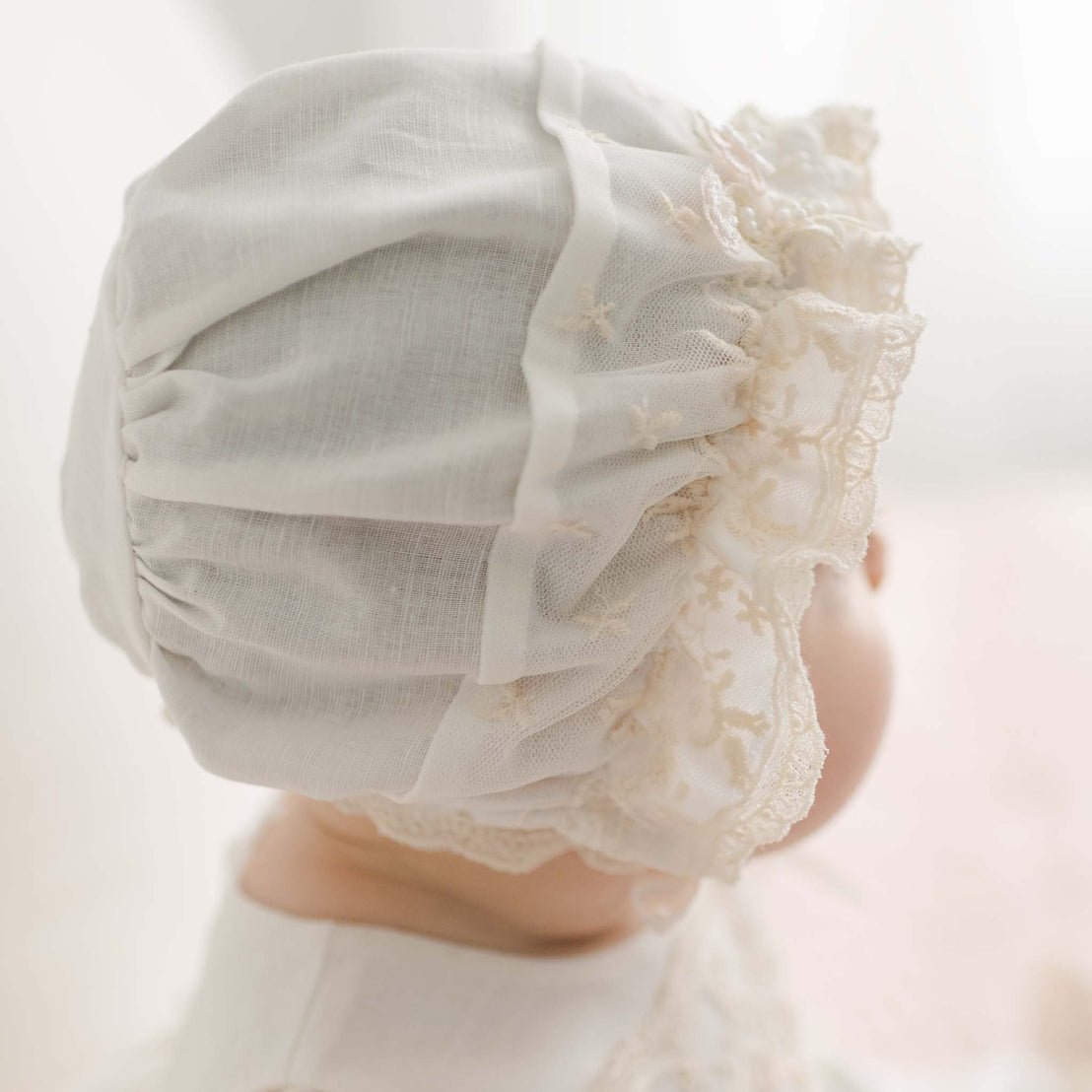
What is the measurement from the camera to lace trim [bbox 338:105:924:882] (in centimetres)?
59

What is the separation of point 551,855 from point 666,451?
0.35m

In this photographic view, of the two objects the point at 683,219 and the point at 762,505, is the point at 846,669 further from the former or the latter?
the point at 683,219

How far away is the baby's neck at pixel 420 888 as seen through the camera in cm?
87

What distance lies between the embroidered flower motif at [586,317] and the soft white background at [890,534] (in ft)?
1.85

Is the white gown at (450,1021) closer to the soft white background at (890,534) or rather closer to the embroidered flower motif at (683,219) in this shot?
the soft white background at (890,534)

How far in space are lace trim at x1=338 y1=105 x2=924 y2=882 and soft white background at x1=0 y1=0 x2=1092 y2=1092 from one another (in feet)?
1.49

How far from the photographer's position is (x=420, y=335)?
58 cm

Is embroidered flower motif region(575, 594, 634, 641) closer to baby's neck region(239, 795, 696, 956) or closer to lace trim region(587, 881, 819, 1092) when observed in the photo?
baby's neck region(239, 795, 696, 956)

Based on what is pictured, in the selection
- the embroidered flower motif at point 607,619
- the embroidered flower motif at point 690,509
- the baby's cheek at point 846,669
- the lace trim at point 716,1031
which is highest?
the embroidered flower motif at point 690,509

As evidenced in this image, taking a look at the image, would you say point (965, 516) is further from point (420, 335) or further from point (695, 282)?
point (420, 335)

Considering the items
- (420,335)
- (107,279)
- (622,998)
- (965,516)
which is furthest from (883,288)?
(965,516)

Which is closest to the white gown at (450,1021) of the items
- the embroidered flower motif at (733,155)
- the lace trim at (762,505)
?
the lace trim at (762,505)

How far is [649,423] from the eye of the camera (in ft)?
A: 1.92

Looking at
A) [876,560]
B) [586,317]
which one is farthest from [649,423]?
[876,560]
